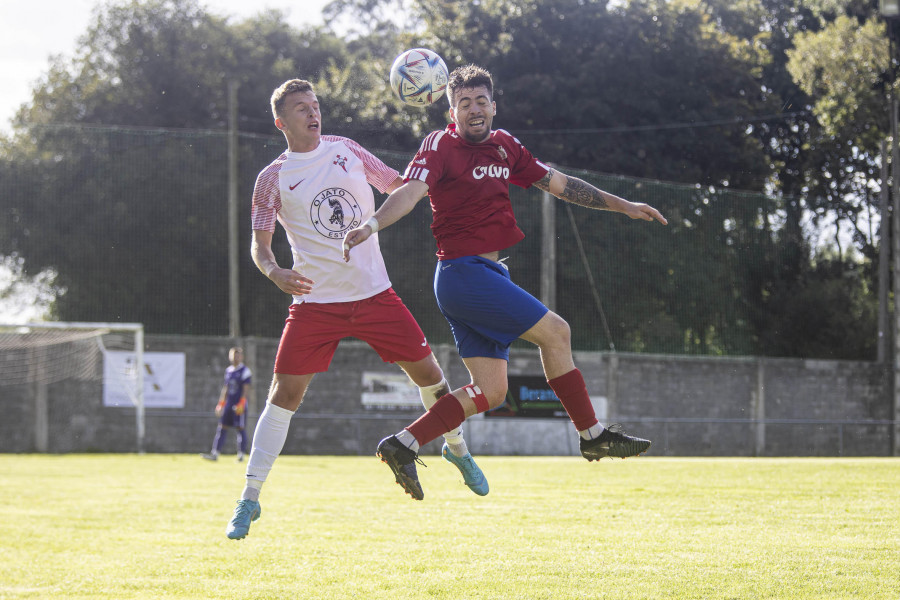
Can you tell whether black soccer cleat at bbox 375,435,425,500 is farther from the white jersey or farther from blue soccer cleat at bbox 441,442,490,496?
the white jersey

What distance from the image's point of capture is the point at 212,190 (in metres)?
26.6

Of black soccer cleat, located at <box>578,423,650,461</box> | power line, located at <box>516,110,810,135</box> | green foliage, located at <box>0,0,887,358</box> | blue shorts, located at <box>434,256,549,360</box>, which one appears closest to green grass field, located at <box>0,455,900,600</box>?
black soccer cleat, located at <box>578,423,650,461</box>

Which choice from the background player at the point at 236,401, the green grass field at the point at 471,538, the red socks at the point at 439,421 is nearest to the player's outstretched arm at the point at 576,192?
the red socks at the point at 439,421

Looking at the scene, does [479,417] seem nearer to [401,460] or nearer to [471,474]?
[471,474]

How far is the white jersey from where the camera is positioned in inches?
234

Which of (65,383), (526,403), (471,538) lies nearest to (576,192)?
(471,538)

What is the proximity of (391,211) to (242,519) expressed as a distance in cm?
199

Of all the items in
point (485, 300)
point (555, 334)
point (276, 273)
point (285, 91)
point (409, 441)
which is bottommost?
point (409, 441)

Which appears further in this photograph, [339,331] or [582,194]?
[582,194]

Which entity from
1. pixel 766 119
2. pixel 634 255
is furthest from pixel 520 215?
pixel 766 119

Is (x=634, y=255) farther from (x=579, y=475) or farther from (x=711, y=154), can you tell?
(x=579, y=475)

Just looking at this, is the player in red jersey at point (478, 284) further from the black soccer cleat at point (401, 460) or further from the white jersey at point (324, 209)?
the white jersey at point (324, 209)

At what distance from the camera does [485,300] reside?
19.2 ft

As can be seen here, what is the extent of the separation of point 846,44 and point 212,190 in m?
17.5
